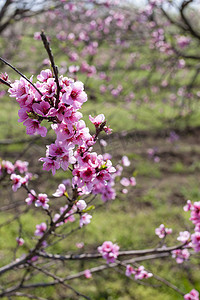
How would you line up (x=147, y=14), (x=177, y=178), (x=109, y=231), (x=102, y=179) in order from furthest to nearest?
(x=177, y=178)
(x=147, y=14)
(x=109, y=231)
(x=102, y=179)

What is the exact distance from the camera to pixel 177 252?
2.35m

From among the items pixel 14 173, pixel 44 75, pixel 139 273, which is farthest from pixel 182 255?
pixel 44 75

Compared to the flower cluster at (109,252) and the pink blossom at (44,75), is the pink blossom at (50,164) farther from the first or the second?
the flower cluster at (109,252)

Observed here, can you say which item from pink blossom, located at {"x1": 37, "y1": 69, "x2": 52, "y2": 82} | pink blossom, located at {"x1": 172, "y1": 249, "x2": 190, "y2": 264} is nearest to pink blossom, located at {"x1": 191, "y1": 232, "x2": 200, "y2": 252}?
pink blossom, located at {"x1": 172, "y1": 249, "x2": 190, "y2": 264}

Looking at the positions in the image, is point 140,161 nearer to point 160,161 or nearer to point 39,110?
point 160,161

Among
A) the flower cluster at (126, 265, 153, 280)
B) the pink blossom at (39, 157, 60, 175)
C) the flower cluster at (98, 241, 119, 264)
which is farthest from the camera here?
the flower cluster at (126, 265, 153, 280)

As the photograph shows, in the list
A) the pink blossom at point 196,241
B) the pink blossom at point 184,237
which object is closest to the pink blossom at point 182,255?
the pink blossom at point 184,237

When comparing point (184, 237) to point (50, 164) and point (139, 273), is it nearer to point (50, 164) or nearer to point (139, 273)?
point (139, 273)

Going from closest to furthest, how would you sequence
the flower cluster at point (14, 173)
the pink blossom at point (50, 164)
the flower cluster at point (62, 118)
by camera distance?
1. the flower cluster at point (62, 118)
2. the pink blossom at point (50, 164)
3. the flower cluster at point (14, 173)

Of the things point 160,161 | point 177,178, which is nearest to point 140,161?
point 160,161

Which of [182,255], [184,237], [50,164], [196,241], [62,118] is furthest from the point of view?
[182,255]

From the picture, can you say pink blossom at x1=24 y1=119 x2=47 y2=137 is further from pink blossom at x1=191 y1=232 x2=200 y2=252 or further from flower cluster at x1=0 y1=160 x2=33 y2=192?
pink blossom at x1=191 y1=232 x2=200 y2=252

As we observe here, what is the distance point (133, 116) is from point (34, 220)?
5813mm

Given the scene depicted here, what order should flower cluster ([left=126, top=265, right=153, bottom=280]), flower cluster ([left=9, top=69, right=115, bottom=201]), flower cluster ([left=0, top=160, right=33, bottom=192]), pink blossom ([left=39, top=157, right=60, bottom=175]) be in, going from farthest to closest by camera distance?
flower cluster ([left=126, top=265, right=153, bottom=280]), flower cluster ([left=0, top=160, right=33, bottom=192]), pink blossom ([left=39, top=157, right=60, bottom=175]), flower cluster ([left=9, top=69, right=115, bottom=201])
